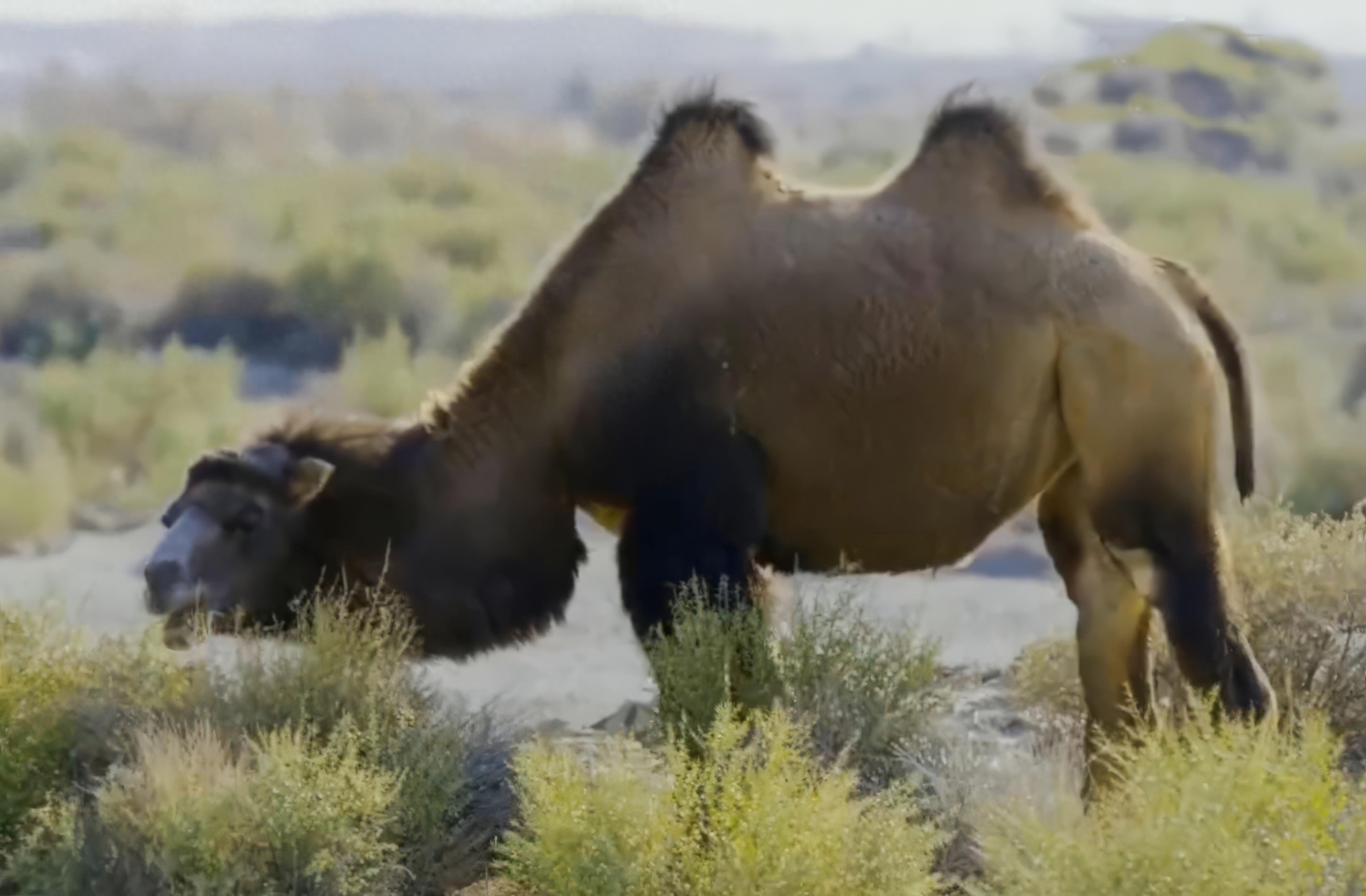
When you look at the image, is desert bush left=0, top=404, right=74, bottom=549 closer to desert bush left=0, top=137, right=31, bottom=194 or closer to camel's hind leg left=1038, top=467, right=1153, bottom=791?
desert bush left=0, top=137, right=31, bottom=194

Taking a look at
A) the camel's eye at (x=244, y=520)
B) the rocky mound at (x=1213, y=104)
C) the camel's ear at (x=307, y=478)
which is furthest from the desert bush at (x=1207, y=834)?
the rocky mound at (x=1213, y=104)

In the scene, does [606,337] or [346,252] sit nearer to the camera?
[606,337]

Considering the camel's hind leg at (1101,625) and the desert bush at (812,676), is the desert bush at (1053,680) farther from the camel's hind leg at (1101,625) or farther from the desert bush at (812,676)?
the desert bush at (812,676)

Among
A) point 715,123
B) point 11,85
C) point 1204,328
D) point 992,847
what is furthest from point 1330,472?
point 11,85

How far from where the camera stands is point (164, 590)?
17.0ft

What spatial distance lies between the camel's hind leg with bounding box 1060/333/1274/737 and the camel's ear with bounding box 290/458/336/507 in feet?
8.45

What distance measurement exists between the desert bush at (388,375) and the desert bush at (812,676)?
18.6 feet

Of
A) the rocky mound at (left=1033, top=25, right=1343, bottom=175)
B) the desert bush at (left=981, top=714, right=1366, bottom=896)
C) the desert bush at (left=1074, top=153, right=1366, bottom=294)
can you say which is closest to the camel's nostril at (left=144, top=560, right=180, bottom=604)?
the desert bush at (left=981, top=714, right=1366, bottom=896)

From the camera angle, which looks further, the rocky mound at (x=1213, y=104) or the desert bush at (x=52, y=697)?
the rocky mound at (x=1213, y=104)

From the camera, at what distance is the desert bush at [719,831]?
12.7ft

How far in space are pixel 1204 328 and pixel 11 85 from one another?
11.6 meters

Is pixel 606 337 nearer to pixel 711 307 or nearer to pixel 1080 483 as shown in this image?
pixel 711 307

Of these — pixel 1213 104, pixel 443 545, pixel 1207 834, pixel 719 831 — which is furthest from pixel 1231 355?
pixel 1213 104

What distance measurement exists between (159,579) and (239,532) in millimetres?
341
